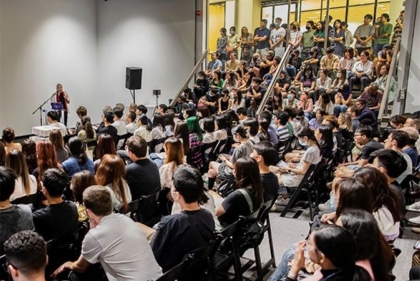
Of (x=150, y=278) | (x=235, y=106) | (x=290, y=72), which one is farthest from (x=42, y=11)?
(x=150, y=278)

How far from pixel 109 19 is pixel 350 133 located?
9080 mm

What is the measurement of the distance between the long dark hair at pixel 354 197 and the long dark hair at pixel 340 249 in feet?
2.34

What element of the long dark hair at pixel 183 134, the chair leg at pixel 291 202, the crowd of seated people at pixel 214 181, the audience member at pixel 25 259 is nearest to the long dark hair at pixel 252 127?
the crowd of seated people at pixel 214 181

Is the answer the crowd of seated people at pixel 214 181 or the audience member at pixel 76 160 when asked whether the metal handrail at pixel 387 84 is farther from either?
the audience member at pixel 76 160

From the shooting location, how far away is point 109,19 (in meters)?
A: 12.8

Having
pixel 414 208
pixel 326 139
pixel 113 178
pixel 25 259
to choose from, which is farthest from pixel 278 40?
pixel 25 259

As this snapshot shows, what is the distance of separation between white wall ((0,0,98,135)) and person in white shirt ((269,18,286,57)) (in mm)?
5597

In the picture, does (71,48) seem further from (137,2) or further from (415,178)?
(415,178)

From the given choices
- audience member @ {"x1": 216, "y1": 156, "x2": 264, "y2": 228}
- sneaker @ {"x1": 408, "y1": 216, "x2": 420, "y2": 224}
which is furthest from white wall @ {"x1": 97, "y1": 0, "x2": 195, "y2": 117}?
audience member @ {"x1": 216, "y1": 156, "x2": 264, "y2": 228}

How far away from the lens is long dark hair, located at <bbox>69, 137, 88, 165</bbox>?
165 inches

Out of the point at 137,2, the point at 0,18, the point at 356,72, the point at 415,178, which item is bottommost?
the point at 415,178

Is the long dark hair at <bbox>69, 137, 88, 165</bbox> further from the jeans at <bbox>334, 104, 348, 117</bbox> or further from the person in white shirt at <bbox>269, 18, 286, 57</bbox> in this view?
the person in white shirt at <bbox>269, 18, 286, 57</bbox>

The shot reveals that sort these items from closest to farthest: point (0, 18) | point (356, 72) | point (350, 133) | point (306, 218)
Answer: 1. point (306, 218)
2. point (350, 133)
3. point (356, 72)
4. point (0, 18)

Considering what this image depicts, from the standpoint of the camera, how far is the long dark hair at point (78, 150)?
420cm
